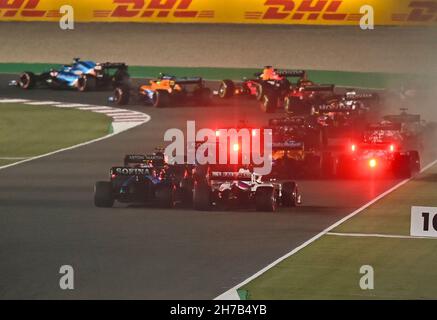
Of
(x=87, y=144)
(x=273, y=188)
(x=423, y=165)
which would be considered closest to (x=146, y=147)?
(x=87, y=144)

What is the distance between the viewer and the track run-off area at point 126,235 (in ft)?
68.2

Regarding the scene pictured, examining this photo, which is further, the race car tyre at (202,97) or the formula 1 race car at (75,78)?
the formula 1 race car at (75,78)

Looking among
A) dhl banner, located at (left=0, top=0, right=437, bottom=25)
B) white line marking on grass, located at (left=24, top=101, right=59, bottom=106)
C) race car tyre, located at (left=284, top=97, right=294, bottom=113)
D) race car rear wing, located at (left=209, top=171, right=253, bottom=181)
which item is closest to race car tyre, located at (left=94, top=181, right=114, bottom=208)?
race car rear wing, located at (left=209, top=171, right=253, bottom=181)

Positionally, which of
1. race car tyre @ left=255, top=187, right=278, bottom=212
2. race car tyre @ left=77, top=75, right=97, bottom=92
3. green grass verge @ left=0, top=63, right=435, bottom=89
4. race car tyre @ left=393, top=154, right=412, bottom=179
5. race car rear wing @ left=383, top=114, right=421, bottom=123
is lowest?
race car tyre @ left=255, top=187, right=278, bottom=212

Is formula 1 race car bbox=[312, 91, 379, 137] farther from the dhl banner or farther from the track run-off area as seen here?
the dhl banner

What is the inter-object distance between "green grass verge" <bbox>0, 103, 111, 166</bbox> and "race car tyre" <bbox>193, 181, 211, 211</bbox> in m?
10.2

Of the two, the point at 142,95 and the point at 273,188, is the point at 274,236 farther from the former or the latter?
the point at 142,95

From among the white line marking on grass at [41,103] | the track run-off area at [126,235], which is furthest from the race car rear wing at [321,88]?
the white line marking on grass at [41,103]

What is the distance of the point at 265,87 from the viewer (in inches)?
2018

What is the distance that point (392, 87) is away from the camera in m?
57.6

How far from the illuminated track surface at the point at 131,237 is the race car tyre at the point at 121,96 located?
16807mm

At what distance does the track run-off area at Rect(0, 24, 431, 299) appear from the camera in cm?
2078

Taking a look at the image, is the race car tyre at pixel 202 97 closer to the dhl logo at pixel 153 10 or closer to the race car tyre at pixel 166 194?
the dhl logo at pixel 153 10

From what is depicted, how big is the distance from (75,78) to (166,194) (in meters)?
30.7
